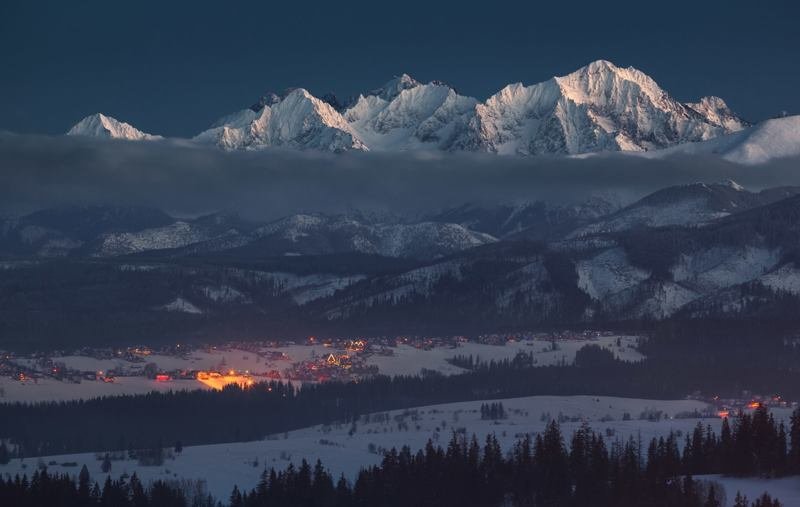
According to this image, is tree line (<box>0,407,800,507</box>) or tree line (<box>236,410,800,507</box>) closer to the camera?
tree line (<box>236,410,800,507</box>)

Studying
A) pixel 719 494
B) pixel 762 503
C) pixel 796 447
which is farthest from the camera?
pixel 796 447

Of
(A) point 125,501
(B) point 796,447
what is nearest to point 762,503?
(B) point 796,447

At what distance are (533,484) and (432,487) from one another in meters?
10.6

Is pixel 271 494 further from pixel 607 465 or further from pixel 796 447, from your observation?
pixel 796 447

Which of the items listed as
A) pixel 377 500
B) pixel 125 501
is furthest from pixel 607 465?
pixel 125 501

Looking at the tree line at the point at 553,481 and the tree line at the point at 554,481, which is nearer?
the tree line at the point at 553,481

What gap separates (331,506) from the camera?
7712 inches

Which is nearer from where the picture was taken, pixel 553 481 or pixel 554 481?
pixel 554 481

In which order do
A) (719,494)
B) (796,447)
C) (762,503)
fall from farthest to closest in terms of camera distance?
1. (796,447)
2. (719,494)
3. (762,503)

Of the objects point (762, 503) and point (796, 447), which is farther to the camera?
point (796, 447)

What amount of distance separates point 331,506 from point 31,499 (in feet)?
102

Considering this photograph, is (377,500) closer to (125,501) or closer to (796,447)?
(125,501)

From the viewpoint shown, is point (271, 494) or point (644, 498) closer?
point (644, 498)

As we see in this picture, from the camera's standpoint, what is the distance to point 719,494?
178 metres
